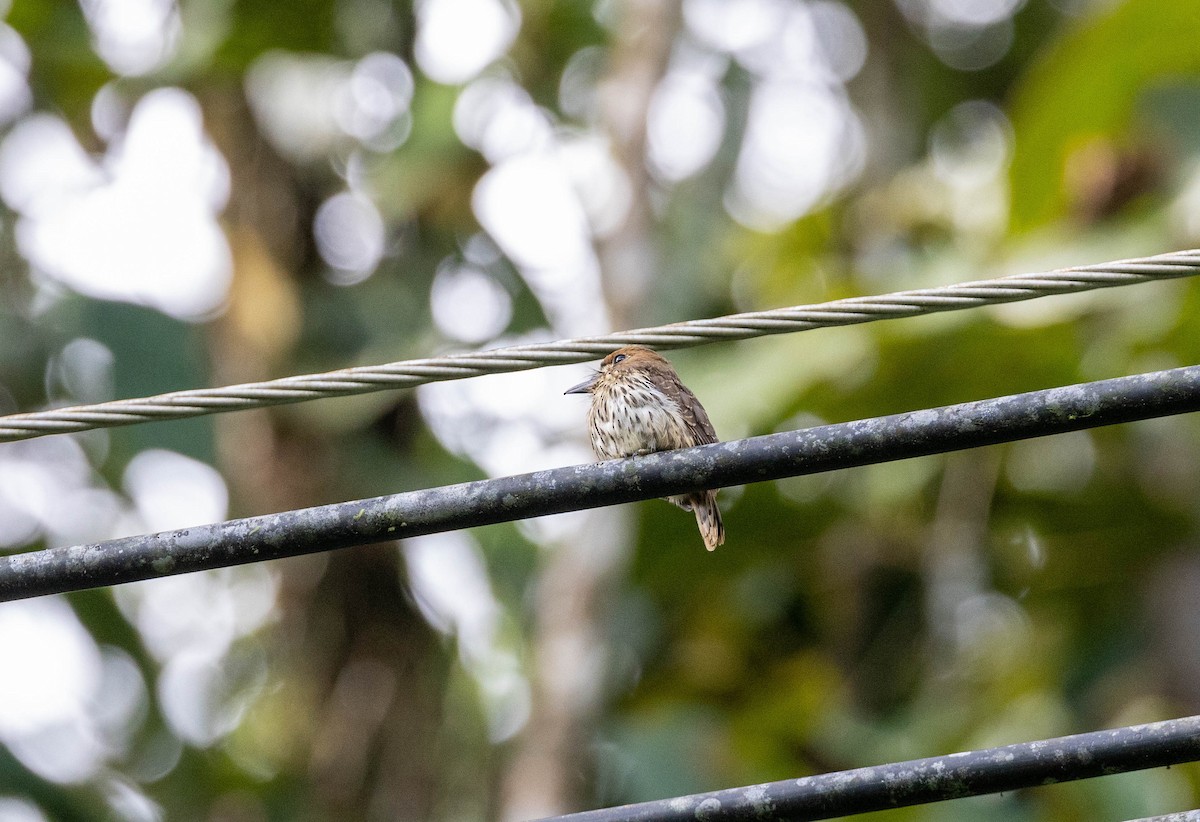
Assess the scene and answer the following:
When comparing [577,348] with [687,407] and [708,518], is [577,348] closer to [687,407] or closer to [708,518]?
[687,407]

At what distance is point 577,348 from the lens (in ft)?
11.0

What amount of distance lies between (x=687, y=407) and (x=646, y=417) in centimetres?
26

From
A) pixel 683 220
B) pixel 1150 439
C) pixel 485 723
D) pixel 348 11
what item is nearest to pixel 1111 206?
pixel 1150 439

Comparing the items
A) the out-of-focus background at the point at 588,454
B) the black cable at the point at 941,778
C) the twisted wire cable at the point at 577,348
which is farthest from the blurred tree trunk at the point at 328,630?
the black cable at the point at 941,778

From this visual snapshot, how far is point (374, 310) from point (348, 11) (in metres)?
2.12

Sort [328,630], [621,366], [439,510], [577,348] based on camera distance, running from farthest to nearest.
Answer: [328,630] → [621,366] → [577,348] → [439,510]

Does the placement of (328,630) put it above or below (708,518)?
above

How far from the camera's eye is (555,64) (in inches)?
423

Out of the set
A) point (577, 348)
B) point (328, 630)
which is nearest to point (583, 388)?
point (577, 348)

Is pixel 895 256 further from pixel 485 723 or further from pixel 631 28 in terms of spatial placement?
pixel 485 723

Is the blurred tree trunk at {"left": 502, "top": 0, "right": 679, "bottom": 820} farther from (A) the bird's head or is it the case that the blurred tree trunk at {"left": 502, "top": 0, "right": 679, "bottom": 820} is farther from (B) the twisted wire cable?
(B) the twisted wire cable

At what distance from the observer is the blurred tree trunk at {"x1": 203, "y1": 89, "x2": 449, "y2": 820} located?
30.2ft

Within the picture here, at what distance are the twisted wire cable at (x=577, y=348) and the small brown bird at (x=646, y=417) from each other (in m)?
1.63

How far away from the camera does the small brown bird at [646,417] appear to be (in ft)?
16.5
